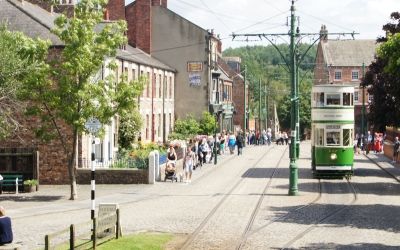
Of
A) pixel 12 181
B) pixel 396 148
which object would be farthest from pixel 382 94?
pixel 12 181

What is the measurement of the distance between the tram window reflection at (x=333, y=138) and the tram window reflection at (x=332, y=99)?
4.58 feet

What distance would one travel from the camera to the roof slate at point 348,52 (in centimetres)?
10394

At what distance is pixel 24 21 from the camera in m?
34.6

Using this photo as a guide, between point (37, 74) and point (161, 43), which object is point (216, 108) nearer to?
point (161, 43)

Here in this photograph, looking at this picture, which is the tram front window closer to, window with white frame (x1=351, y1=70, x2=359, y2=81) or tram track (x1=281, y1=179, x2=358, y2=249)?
tram track (x1=281, y1=179, x2=358, y2=249)

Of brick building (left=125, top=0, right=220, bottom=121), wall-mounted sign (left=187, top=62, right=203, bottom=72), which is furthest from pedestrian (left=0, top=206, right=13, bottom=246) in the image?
wall-mounted sign (left=187, top=62, right=203, bottom=72)

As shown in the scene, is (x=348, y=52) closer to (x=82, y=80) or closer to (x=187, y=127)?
(x=187, y=127)

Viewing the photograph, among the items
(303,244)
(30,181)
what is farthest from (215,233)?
(30,181)

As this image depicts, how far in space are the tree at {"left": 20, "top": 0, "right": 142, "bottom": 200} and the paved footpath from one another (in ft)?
8.90

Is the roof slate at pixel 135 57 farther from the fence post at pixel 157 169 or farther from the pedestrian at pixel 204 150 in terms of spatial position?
the fence post at pixel 157 169

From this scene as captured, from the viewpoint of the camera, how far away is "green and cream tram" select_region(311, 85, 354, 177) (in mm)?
34688

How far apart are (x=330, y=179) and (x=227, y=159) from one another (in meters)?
15.7

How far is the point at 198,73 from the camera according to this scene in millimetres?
62312

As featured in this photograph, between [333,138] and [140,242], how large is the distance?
1910cm
